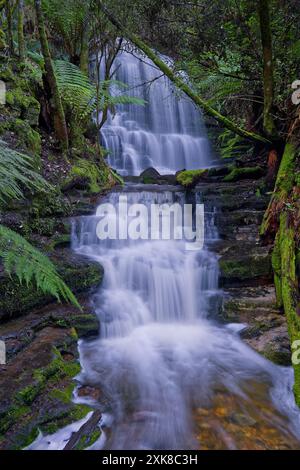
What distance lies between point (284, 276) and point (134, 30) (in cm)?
381

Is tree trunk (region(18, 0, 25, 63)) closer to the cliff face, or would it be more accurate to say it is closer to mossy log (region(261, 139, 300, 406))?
the cliff face

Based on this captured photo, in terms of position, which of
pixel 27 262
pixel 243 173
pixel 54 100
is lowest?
pixel 27 262

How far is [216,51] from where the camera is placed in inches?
190

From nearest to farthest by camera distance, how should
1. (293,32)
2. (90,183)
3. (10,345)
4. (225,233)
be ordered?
(10,345) → (293,32) → (225,233) → (90,183)

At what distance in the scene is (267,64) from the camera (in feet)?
13.5

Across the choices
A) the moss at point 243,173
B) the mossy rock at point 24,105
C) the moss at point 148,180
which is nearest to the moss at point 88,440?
the mossy rock at point 24,105

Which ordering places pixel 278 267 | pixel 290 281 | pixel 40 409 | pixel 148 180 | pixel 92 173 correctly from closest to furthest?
pixel 40 409, pixel 290 281, pixel 278 267, pixel 92 173, pixel 148 180

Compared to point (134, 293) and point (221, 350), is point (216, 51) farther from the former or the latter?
point (221, 350)

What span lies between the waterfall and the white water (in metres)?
5.05

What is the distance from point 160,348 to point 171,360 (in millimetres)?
224

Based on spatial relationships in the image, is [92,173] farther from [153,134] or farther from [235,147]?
[153,134]

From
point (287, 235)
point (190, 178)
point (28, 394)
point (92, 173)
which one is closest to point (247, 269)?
point (287, 235)
